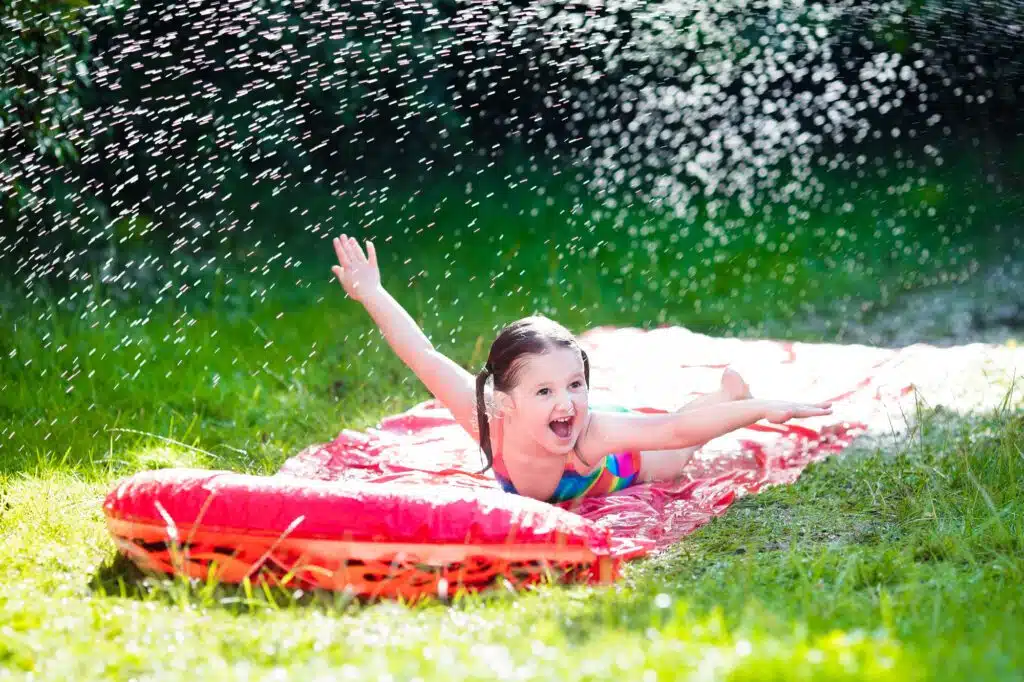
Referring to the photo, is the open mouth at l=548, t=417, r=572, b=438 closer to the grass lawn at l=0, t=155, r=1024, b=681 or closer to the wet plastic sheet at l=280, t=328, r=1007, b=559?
the wet plastic sheet at l=280, t=328, r=1007, b=559

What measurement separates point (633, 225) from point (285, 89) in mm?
2855

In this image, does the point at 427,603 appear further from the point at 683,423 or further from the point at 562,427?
the point at 683,423

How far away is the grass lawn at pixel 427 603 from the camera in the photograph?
2.26 m

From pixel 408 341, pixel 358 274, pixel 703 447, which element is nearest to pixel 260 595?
pixel 408 341

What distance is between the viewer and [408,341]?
409cm

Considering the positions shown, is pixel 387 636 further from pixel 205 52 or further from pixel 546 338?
pixel 205 52

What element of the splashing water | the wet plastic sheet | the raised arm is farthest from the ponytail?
the splashing water

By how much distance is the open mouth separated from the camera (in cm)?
372

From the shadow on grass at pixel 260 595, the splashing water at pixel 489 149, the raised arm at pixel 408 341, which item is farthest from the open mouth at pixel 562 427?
the splashing water at pixel 489 149

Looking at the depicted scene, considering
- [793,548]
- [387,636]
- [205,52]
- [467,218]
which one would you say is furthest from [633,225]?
[387,636]

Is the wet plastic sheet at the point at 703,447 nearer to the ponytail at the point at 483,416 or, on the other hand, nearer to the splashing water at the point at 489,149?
the ponytail at the point at 483,416

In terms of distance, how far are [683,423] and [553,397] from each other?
1.36 feet

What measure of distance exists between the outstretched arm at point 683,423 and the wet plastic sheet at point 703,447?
0.21 metres

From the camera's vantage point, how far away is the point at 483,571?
298 cm
